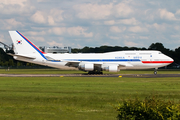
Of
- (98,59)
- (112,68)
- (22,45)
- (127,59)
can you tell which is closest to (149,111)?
(112,68)

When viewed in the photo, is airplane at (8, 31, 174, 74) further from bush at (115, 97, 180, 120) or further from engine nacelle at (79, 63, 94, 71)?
bush at (115, 97, 180, 120)

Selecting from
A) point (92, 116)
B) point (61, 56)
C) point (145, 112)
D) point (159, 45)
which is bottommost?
point (92, 116)

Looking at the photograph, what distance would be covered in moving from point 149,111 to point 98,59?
1881 inches

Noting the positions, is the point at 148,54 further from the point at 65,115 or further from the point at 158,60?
the point at 65,115

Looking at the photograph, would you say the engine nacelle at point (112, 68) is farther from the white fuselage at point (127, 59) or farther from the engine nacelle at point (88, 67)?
the engine nacelle at point (88, 67)

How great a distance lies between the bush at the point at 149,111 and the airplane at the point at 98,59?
44709mm

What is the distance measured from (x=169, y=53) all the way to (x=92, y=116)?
4973 inches

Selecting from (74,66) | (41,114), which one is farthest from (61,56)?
(41,114)

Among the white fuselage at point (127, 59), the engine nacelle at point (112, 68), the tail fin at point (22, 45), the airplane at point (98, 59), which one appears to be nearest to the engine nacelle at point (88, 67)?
the airplane at point (98, 59)

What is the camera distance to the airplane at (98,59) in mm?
55062

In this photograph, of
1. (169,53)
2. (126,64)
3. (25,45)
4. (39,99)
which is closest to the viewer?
(39,99)

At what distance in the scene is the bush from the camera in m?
8.21

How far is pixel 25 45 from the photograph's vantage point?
59.6 metres

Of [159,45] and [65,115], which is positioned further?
[159,45]
